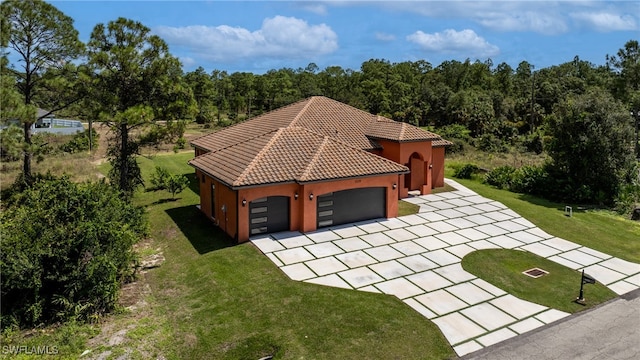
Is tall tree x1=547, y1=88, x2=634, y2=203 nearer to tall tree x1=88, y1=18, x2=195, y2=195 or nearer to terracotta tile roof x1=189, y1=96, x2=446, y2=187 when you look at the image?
terracotta tile roof x1=189, y1=96, x2=446, y2=187

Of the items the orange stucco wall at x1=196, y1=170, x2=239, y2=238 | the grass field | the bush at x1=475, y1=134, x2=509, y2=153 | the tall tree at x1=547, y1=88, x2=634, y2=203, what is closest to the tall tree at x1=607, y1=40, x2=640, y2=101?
the bush at x1=475, y1=134, x2=509, y2=153

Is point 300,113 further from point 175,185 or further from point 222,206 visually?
point 222,206

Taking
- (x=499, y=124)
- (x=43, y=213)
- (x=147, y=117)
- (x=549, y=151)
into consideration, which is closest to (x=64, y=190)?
(x=43, y=213)

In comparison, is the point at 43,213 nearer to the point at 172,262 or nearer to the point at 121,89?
the point at 172,262

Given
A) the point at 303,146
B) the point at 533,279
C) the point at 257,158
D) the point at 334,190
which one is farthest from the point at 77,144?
the point at 533,279

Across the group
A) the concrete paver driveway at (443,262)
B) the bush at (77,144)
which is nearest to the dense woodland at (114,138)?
the concrete paver driveway at (443,262)

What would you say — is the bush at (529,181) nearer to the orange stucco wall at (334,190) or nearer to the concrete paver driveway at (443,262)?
the concrete paver driveway at (443,262)

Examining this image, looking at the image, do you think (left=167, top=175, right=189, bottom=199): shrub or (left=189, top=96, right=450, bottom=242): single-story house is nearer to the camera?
(left=189, top=96, right=450, bottom=242): single-story house
